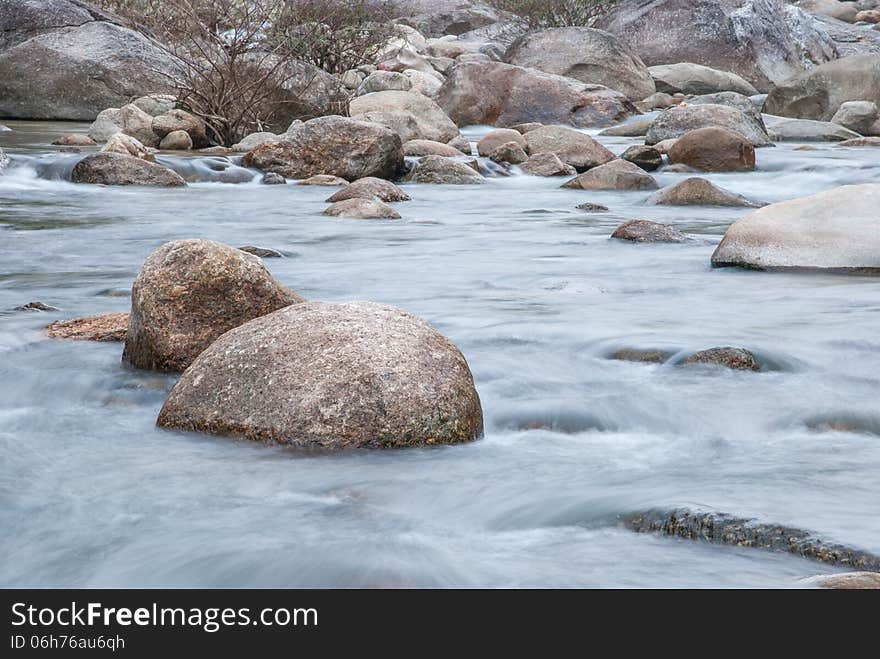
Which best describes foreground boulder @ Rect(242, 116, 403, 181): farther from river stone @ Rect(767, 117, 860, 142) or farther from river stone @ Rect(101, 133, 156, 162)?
river stone @ Rect(767, 117, 860, 142)

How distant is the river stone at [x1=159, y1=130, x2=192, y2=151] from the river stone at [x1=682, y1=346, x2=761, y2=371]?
1165 centimetres

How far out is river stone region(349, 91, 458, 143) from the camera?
51.3 feet

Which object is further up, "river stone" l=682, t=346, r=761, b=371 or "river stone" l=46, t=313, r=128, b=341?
"river stone" l=682, t=346, r=761, b=371

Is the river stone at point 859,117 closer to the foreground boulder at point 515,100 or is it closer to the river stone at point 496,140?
the foreground boulder at point 515,100

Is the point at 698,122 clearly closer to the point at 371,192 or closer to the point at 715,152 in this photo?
the point at 715,152

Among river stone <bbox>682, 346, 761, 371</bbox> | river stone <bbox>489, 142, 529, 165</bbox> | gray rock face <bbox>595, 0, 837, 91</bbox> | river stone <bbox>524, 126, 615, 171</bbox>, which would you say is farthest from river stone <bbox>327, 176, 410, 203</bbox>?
gray rock face <bbox>595, 0, 837, 91</bbox>

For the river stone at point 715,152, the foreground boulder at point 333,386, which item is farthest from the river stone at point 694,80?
the foreground boulder at point 333,386

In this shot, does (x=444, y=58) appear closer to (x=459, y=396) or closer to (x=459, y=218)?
(x=459, y=218)

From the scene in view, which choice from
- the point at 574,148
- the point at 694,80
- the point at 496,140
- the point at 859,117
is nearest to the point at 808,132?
the point at 859,117

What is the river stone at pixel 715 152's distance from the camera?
1289 cm

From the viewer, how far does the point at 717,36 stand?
24953mm

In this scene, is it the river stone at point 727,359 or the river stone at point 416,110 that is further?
the river stone at point 416,110

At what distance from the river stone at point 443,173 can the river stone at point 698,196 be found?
2.65m
